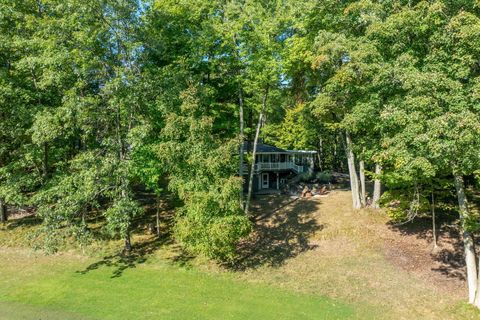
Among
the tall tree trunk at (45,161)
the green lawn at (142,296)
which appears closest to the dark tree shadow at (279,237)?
the green lawn at (142,296)

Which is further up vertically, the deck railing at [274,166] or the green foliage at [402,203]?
the deck railing at [274,166]

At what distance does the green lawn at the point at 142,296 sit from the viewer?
14.1m

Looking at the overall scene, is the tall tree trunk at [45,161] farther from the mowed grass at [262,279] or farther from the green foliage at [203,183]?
the green foliage at [203,183]

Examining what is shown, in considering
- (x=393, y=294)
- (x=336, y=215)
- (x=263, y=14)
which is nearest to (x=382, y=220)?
(x=336, y=215)

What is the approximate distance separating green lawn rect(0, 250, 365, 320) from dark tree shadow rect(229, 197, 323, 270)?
2.54 metres

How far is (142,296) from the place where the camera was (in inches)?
619

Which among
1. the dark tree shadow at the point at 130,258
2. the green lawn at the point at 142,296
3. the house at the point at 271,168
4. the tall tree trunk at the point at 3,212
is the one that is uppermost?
the house at the point at 271,168

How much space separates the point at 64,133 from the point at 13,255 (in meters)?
8.01

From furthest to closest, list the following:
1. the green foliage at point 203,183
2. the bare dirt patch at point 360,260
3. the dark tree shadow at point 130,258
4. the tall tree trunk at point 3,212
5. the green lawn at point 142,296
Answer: the tall tree trunk at point 3,212, the dark tree shadow at point 130,258, the green foliage at point 203,183, the bare dirt patch at point 360,260, the green lawn at point 142,296

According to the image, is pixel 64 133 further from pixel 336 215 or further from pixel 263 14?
pixel 336 215

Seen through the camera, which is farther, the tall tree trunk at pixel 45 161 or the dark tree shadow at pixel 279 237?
the tall tree trunk at pixel 45 161

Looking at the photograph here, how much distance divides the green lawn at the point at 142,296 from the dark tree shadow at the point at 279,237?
2.54 metres

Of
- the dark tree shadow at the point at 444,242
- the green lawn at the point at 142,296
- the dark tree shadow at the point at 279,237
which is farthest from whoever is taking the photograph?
the dark tree shadow at the point at 279,237

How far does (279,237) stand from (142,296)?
9.58 metres
